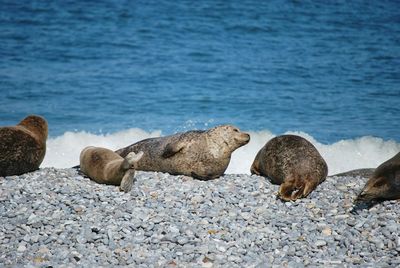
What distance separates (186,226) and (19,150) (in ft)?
9.00

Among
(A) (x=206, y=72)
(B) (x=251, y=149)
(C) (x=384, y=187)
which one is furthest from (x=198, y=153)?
(A) (x=206, y=72)

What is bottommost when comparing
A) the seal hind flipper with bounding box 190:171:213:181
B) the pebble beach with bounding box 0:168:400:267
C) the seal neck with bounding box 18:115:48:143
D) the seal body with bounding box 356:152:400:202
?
the seal hind flipper with bounding box 190:171:213:181

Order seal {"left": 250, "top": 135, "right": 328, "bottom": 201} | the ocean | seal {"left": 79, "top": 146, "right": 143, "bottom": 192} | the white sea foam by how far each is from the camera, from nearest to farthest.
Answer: seal {"left": 79, "top": 146, "right": 143, "bottom": 192}
seal {"left": 250, "top": 135, "right": 328, "bottom": 201}
the white sea foam
the ocean

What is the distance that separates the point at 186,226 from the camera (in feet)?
22.5

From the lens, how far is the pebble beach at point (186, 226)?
6258 mm

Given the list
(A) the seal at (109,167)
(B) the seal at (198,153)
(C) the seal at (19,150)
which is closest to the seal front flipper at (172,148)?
(B) the seal at (198,153)

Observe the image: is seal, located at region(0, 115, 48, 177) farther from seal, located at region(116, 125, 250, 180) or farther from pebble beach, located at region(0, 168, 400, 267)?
seal, located at region(116, 125, 250, 180)

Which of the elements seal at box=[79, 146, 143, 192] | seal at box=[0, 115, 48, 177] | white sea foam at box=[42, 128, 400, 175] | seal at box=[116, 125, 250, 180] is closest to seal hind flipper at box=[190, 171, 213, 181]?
seal at box=[116, 125, 250, 180]

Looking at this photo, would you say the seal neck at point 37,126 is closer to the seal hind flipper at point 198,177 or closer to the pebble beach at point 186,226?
the pebble beach at point 186,226

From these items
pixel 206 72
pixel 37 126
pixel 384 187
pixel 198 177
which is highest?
pixel 384 187

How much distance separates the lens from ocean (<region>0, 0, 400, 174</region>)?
14344mm

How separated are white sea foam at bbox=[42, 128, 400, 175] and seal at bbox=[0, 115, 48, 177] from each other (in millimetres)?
2993

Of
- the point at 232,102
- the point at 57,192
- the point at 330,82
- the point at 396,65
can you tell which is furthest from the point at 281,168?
the point at 396,65

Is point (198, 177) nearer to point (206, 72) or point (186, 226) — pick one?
point (186, 226)
